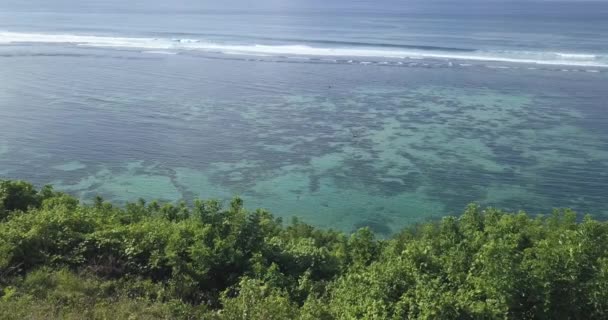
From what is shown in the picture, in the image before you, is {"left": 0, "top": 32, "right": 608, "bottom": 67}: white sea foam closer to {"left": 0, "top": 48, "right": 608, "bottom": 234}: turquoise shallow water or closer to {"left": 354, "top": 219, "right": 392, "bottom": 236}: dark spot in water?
{"left": 0, "top": 48, "right": 608, "bottom": 234}: turquoise shallow water

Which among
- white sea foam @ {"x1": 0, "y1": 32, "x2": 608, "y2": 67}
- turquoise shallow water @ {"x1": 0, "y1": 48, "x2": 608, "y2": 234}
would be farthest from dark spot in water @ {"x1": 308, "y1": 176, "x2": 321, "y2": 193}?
white sea foam @ {"x1": 0, "y1": 32, "x2": 608, "y2": 67}

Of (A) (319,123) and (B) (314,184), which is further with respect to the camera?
A: (A) (319,123)

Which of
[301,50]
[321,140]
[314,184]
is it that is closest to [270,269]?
[314,184]

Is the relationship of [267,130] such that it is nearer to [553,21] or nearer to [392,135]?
[392,135]

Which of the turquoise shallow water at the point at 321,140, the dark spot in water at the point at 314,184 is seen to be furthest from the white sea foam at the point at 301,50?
the dark spot in water at the point at 314,184

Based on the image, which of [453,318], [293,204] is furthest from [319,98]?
[453,318]

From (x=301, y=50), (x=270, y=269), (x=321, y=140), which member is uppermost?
(x=301, y=50)

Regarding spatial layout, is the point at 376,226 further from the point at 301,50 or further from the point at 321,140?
the point at 301,50
